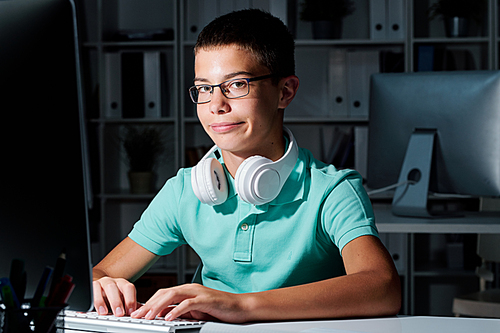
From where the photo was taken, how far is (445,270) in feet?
9.43

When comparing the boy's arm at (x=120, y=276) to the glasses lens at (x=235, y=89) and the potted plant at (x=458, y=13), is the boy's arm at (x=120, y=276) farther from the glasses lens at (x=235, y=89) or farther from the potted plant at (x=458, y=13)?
the potted plant at (x=458, y=13)

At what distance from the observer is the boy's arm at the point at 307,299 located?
0.66 m

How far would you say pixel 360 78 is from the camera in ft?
9.23

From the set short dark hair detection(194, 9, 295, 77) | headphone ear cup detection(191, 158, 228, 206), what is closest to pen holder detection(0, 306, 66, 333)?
headphone ear cup detection(191, 158, 228, 206)

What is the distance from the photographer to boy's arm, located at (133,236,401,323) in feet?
2.17

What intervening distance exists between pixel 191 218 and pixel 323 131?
6.83 feet

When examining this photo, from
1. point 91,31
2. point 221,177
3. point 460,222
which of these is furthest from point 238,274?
point 91,31

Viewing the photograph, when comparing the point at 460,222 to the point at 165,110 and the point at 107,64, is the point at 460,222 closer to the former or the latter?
the point at 165,110

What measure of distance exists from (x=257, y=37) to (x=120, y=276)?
0.56 meters

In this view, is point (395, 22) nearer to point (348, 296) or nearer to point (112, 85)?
point (112, 85)

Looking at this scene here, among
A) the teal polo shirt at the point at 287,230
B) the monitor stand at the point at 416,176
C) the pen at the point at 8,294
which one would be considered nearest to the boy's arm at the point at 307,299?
the teal polo shirt at the point at 287,230

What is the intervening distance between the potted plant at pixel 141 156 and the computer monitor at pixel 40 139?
241 cm

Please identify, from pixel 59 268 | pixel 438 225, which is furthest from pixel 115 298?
pixel 438 225

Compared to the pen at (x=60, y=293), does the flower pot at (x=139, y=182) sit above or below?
below
